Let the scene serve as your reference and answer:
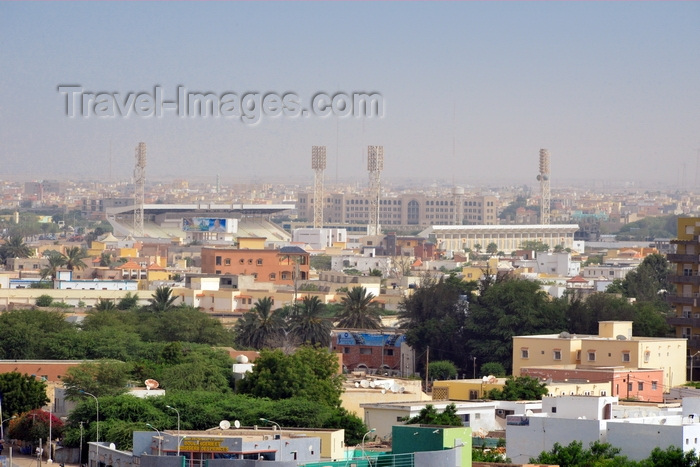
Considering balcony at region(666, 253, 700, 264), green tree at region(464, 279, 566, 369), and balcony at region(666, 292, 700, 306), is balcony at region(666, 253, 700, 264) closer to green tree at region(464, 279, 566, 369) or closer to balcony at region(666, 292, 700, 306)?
balcony at region(666, 292, 700, 306)

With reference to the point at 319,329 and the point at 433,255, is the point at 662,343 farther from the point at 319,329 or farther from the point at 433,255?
the point at 433,255

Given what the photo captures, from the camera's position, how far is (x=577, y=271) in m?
113

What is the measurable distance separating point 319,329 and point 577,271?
59867mm

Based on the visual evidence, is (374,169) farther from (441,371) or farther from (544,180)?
(441,371)

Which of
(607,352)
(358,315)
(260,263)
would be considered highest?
(260,263)

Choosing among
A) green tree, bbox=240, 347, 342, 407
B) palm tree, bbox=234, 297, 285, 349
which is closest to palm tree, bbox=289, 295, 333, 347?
palm tree, bbox=234, 297, 285, 349

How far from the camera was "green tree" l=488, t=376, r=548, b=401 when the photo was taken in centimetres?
3612

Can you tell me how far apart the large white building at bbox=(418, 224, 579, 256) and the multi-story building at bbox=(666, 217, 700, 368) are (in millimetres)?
100005

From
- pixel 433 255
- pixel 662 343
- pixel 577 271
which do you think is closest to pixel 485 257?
pixel 433 255

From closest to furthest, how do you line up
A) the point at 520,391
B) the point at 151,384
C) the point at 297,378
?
the point at 520,391
the point at 297,378
the point at 151,384

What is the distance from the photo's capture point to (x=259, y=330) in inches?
→ 2143

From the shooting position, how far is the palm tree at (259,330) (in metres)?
54.1

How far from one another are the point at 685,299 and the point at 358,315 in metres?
11.3

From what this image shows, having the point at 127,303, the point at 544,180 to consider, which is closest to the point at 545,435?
the point at 127,303
